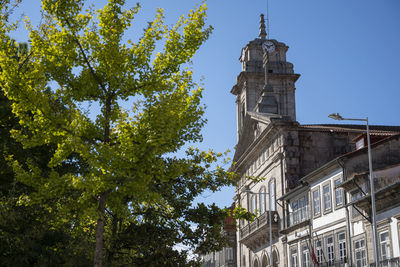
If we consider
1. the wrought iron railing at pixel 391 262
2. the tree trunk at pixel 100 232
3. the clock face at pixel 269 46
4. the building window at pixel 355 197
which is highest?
the clock face at pixel 269 46

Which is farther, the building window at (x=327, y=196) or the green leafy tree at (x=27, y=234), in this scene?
the building window at (x=327, y=196)

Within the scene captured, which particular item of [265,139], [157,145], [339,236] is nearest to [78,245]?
[157,145]

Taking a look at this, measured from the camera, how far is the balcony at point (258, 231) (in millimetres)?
48375

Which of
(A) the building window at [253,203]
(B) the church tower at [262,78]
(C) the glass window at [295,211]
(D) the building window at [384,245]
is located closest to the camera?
(D) the building window at [384,245]

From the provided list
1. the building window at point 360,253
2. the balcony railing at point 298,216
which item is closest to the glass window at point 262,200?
the balcony railing at point 298,216

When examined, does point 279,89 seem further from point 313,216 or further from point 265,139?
point 313,216

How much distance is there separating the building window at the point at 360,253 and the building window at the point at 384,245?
3.34 metres

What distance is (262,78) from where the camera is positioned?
256 feet

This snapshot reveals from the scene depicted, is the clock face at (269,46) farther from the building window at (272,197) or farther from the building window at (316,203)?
the building window at (316,203)

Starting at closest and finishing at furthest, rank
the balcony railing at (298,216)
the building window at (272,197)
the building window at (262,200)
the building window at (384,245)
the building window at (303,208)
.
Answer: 1. the building window at (384,245)
2. the balcony railing at (298,216)
3. the building window at (303,208)
4. the building window at (272,197)
5. the building window at (262,200)

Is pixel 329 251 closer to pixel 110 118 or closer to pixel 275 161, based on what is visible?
pixel 275 161

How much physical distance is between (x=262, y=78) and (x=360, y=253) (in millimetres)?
48878

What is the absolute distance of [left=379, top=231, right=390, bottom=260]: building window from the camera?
26.7 m

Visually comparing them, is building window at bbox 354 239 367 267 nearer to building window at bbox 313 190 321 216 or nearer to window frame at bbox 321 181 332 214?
window frame at bbox 321 181 332 214
